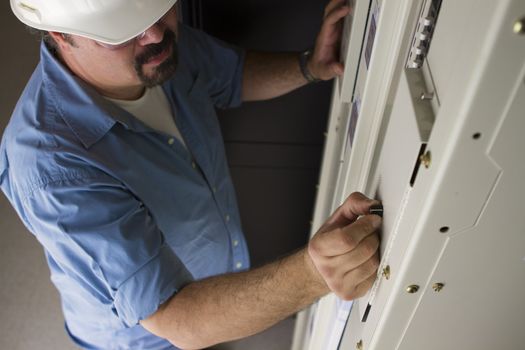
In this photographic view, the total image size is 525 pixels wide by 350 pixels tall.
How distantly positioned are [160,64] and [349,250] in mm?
567

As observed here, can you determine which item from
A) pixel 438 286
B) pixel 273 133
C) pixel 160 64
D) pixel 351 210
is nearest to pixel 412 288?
pixel 438 286

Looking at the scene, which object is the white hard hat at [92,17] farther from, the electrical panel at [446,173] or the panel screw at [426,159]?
the panel screw at [426,159]

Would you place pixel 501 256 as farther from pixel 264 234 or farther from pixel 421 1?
pixel 264 234

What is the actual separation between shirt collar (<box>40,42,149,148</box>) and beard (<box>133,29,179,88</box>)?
9 cm

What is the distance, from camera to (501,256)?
469mm

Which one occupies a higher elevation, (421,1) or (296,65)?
(421,1)

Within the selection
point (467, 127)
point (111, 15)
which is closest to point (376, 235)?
point (467, 127)

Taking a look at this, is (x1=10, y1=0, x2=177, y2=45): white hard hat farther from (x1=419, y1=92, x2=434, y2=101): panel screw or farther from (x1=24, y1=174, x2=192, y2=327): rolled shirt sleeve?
(x1=419, y1=92, x2=434, y2=101): panel screw

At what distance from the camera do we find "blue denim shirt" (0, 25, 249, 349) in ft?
2.56

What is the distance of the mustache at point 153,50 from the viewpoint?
2.95ft

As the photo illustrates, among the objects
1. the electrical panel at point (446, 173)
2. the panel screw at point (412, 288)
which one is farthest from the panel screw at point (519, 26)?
the panel screw at point (412, 288)

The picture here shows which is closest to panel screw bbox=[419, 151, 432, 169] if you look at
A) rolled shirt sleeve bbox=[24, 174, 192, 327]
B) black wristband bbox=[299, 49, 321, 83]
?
rolled shirt sleeve bbox=[24, 174, 192, 327]

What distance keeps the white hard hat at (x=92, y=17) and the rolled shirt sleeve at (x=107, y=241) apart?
255mm

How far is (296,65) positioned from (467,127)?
90 centimetres
